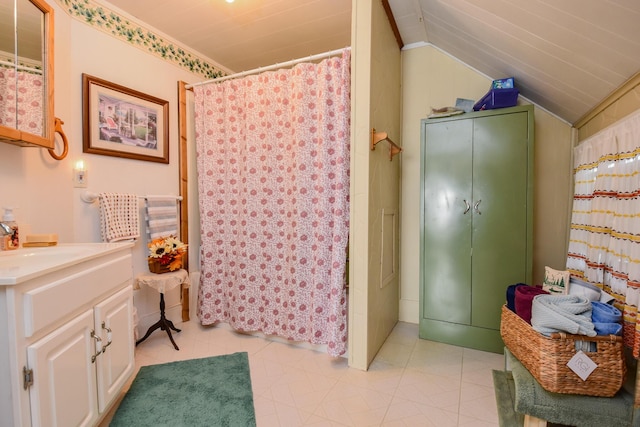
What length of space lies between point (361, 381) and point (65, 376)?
4.88 feet

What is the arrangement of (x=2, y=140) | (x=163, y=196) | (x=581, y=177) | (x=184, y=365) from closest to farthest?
1. (x=2, y=140)
2. (x=581, y=177)
3. (x=184, y=365)
4. (x=163, y=196)

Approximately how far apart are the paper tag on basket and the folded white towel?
0.30 ft

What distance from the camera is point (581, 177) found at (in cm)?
180

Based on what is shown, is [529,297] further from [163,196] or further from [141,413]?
[163,196]

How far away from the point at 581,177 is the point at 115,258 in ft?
9.00

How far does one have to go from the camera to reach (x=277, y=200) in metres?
2.28

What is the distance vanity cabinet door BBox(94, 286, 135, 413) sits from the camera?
4.36ft

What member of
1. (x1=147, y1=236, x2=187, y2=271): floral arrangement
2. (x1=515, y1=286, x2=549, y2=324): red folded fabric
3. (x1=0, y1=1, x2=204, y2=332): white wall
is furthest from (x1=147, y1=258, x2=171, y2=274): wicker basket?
(x1=515, y1=286, x2=549, y2=324): red folded fabric

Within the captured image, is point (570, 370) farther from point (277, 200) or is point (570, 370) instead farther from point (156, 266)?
point (156, 266)

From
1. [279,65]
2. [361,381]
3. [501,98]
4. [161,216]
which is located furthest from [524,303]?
[161,216]

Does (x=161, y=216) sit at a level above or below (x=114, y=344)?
above

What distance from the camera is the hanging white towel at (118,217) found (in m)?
2.02

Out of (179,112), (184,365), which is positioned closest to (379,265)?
(184,365)

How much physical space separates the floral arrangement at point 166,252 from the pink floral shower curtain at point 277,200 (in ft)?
0.96
